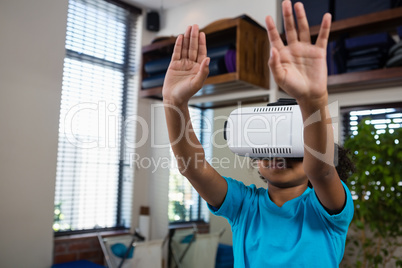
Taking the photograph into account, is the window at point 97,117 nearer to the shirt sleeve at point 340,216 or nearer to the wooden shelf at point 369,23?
the wooden shelf at point 369,23

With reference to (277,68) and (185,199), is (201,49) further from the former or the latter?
(185,199)


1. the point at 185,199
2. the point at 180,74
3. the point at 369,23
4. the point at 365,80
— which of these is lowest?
the point at 185,199

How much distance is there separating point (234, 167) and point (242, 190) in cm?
15

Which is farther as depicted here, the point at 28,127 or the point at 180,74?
the point at 28,127

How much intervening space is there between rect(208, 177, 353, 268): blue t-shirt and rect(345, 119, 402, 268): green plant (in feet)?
3.18

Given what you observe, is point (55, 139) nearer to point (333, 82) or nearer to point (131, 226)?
point (131, 226)

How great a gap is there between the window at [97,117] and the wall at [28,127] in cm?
14

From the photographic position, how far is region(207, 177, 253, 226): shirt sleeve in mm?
742

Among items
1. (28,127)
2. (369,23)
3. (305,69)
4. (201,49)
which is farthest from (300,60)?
(28,127)

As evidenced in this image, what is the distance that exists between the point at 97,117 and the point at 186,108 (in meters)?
1.76

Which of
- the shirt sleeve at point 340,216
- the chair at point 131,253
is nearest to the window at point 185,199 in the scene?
the chair at point 131,253

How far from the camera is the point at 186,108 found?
27.0 inches

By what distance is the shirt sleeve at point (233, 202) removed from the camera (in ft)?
2.44

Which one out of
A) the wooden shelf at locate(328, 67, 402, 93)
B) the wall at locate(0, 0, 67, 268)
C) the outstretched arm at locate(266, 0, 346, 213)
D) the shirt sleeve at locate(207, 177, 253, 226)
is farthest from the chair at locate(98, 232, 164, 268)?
the outstretched arm at locate(266, 0, 346, 213)
